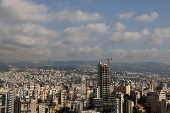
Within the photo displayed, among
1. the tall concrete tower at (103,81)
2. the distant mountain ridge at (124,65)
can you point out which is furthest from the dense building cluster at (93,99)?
the distant mountain ridge at (124,65)

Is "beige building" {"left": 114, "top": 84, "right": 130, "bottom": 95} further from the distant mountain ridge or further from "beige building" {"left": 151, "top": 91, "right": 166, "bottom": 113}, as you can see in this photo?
the distant mountain ridge

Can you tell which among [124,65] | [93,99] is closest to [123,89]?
[93,99]

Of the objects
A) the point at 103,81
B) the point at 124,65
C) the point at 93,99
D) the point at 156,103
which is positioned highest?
the point at 124,65

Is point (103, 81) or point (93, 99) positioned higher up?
point (103, 81)

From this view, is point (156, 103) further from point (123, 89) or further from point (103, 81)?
point (123, 89)

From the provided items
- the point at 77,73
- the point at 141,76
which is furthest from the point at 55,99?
the point at 141,76

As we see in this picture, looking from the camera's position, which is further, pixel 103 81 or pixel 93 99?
pixel 103 81

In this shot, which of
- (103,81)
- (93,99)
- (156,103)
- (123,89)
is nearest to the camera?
(156,103)

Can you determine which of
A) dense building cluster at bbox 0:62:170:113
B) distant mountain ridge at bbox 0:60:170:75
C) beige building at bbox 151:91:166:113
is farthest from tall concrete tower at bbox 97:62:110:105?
distant mountain ridge at bbox 0:60:170:75
